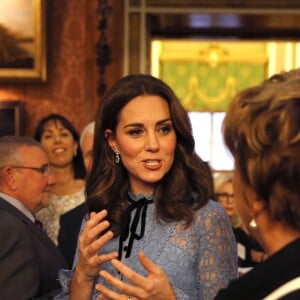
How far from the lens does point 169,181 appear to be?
108 inches

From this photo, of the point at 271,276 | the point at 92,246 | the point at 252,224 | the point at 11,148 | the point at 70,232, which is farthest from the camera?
the point at 70,232

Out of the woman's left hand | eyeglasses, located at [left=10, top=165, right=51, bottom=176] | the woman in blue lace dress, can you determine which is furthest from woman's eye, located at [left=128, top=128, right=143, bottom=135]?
eyeglasses, located at [left=10, top=165, right=51, bottom=176]

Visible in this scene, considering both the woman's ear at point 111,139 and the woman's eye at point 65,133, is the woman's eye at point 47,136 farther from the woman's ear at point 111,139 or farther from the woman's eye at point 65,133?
the woman's ear at point 111,139

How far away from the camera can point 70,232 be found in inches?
171

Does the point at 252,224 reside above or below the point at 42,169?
above

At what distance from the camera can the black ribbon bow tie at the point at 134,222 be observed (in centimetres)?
270

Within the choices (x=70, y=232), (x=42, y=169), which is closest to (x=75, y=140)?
(x=70, y=232)

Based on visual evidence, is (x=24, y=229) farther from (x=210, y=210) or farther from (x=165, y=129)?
(x=210, y=210)

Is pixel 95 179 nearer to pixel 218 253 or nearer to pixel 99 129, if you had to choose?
pixel 99 129

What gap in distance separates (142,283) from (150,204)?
604 millimetres

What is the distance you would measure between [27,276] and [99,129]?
756 mm

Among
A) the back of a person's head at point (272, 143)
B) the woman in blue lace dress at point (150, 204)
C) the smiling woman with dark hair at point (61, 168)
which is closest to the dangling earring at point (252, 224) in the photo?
the back of a person's head at point (272, 143)

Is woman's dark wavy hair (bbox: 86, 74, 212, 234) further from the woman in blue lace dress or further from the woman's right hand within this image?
the woman's right hand

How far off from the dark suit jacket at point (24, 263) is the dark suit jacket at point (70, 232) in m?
0.79
